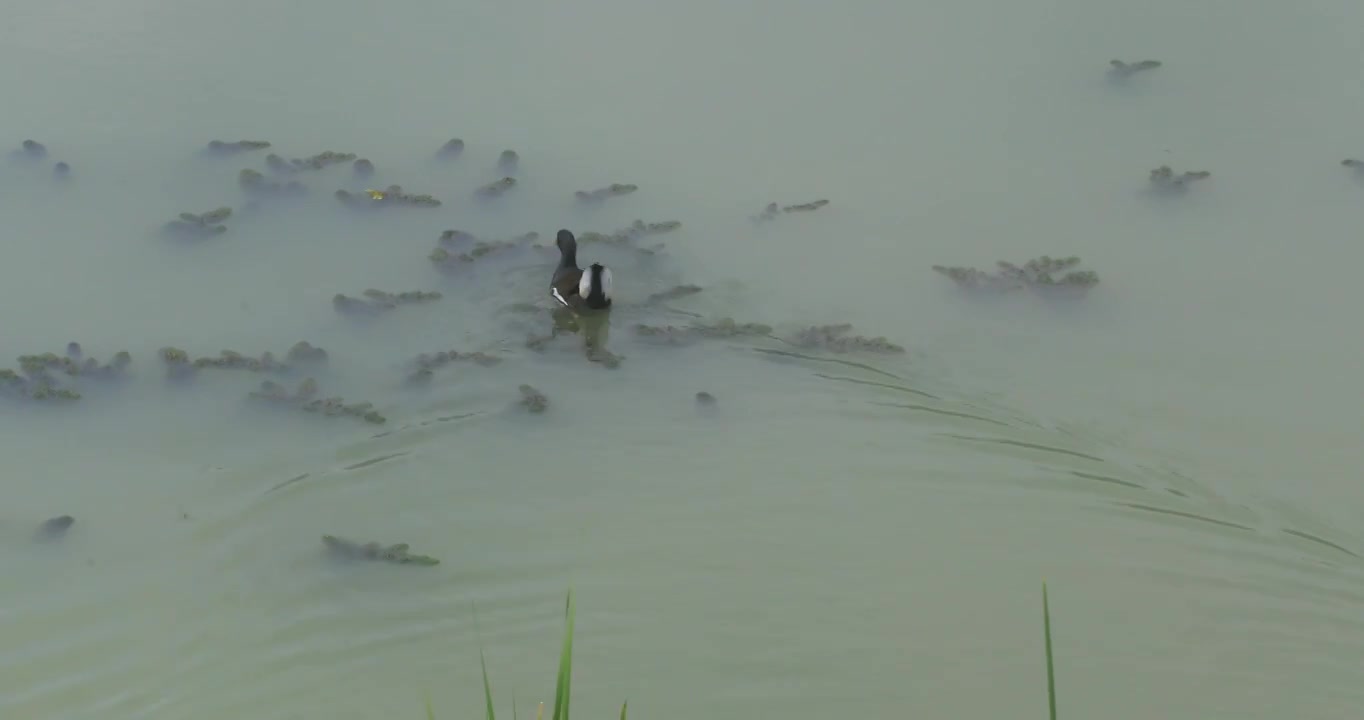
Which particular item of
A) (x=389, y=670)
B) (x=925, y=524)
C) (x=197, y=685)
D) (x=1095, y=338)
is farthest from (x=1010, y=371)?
(x=197, y=685)

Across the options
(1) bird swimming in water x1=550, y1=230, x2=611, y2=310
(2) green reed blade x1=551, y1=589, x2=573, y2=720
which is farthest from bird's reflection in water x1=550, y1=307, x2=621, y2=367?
(2) green reed blade x1=551, y1=589, x2=573, y2=720

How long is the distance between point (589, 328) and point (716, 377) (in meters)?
0.70

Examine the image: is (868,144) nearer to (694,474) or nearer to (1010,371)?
(1010,371)

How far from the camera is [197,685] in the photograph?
491 cm

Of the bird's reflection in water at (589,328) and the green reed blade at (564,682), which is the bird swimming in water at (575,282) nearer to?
the bird's reflection in water at (589,328)

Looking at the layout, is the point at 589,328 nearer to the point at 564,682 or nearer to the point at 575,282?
the point at 575,282

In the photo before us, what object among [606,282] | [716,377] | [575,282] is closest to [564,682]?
[716,377]

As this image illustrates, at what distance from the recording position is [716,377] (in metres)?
6.50

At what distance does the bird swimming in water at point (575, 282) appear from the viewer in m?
6.73

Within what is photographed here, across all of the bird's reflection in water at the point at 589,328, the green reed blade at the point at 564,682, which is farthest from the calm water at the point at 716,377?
the green reed blade at the point at 564,682

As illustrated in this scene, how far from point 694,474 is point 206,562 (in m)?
1.84

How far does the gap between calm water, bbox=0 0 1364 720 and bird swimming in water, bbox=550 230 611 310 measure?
6.3 inches

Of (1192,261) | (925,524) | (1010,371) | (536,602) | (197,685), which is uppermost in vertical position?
(1192,261)

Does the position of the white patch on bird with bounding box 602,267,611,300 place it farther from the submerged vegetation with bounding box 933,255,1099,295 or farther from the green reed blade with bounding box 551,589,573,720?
the green reed blade with bounding box 551,589,573,720
